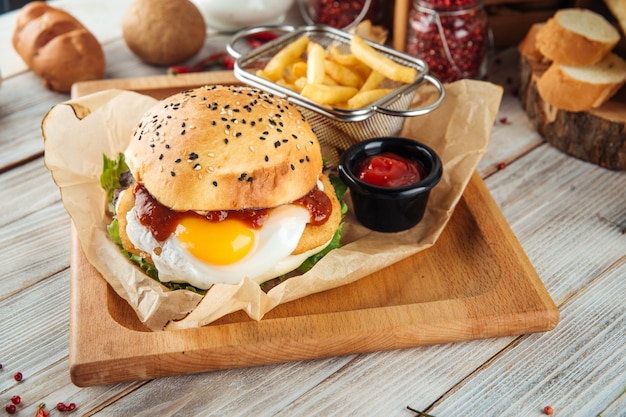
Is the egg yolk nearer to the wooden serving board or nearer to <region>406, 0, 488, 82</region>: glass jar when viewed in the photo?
the wooden serving board

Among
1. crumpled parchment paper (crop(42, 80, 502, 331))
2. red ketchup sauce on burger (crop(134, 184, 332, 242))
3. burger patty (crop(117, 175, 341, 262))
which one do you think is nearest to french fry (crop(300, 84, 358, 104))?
crumpled parchment paper (crop(42, 80, 502, 331))

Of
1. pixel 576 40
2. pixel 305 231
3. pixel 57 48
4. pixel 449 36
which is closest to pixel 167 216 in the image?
pixel 305 231

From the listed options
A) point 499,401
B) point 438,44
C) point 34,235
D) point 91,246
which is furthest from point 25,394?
point 438,44

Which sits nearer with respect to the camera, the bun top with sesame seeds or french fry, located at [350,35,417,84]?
the bun top with sesame seeds

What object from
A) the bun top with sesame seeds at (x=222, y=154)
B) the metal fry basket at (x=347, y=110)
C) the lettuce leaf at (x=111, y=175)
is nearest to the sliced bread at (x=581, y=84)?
the metal fry basket at (x=347, y=110)

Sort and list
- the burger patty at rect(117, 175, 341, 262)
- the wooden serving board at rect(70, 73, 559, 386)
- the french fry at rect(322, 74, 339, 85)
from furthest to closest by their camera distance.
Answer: the french fry at rect(322, 74, 339, 85)
the burger patty at rect(117, 175, 341, 262)
the wooden serving board at rect(70, 73, 559, 386)

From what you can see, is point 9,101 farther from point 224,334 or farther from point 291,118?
point 224,334

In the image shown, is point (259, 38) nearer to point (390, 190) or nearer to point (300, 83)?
point (300, 83)
